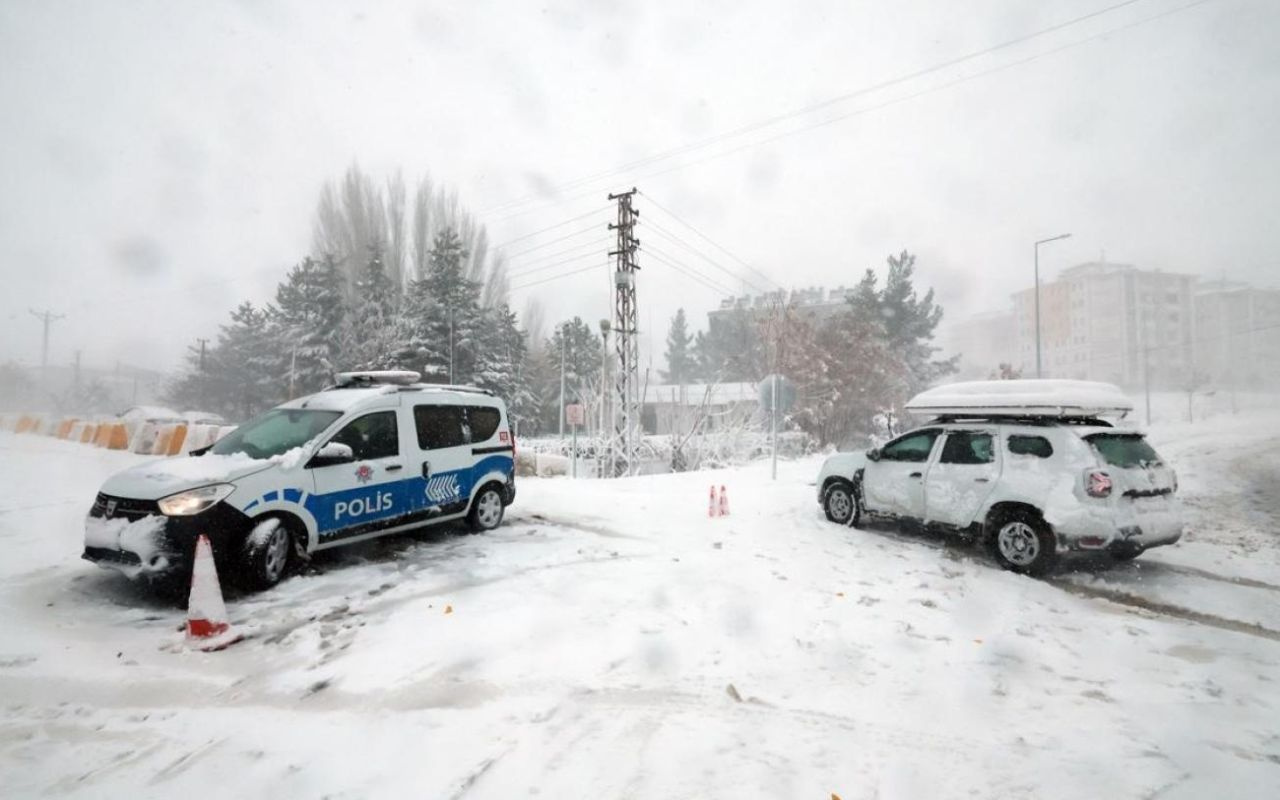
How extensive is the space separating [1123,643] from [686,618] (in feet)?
10.7

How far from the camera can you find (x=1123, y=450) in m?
5.90

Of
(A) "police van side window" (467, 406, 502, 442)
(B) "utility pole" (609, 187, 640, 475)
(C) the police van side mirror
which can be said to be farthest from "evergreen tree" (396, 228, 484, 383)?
(C) the police van side mirror

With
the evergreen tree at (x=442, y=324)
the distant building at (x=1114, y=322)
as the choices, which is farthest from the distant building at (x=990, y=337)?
the evergreen tree at (x=442, y=324)

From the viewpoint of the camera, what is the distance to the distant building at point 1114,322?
5975cm

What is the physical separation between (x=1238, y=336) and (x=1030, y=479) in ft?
189

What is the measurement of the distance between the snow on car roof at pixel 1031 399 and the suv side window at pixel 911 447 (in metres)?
0.32

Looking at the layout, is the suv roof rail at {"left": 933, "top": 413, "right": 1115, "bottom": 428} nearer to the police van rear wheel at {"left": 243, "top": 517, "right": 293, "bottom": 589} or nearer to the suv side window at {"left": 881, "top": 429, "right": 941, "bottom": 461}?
the suv side window at {"left": 881, "top": 429, "right": 941, "bottom": 461}

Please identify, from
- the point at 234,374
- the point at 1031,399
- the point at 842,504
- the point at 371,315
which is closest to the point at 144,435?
the point at 371,315

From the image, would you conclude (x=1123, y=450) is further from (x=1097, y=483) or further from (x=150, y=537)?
(x=150, y=537)

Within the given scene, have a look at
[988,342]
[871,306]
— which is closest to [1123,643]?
[871,306]

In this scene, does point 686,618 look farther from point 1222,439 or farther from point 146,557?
point 1222,439

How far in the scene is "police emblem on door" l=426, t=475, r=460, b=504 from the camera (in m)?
6.76

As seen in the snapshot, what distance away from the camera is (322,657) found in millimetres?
3918

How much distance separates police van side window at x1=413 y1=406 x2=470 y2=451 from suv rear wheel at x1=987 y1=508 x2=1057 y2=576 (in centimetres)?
623
